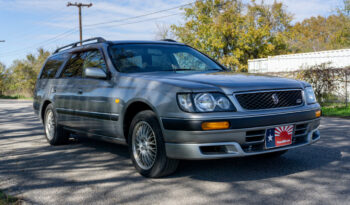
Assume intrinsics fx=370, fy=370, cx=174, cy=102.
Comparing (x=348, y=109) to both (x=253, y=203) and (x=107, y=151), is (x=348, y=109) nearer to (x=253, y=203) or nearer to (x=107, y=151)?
(x=107, y=151)

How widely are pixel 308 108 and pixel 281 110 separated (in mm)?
504

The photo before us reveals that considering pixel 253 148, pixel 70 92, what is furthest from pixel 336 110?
pixel 253 148

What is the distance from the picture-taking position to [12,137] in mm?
7934

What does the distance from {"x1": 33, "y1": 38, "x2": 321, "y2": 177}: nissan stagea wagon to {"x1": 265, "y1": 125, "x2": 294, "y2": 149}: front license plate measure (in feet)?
0.04

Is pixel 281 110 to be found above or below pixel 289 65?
below

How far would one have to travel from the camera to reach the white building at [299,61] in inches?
763

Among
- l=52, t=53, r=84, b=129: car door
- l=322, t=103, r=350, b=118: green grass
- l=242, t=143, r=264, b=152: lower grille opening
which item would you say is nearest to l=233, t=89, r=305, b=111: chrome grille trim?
l=242, t=143, r=264, b=152: lower grille opening

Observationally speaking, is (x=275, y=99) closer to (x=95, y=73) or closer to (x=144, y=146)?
(x=144, y=146)

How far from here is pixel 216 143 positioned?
3707 mm

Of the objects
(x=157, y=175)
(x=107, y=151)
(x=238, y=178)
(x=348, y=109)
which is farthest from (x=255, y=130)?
(x=348, y=109)

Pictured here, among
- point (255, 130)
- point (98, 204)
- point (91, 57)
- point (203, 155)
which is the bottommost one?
point (98, 204)

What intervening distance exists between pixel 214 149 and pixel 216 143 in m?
0.14

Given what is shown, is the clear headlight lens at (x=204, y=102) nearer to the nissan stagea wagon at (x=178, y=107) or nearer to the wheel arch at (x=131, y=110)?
the nissan stagea wagon at (x=178, y=107)

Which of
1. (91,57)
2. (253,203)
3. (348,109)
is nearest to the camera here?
(253,203)
